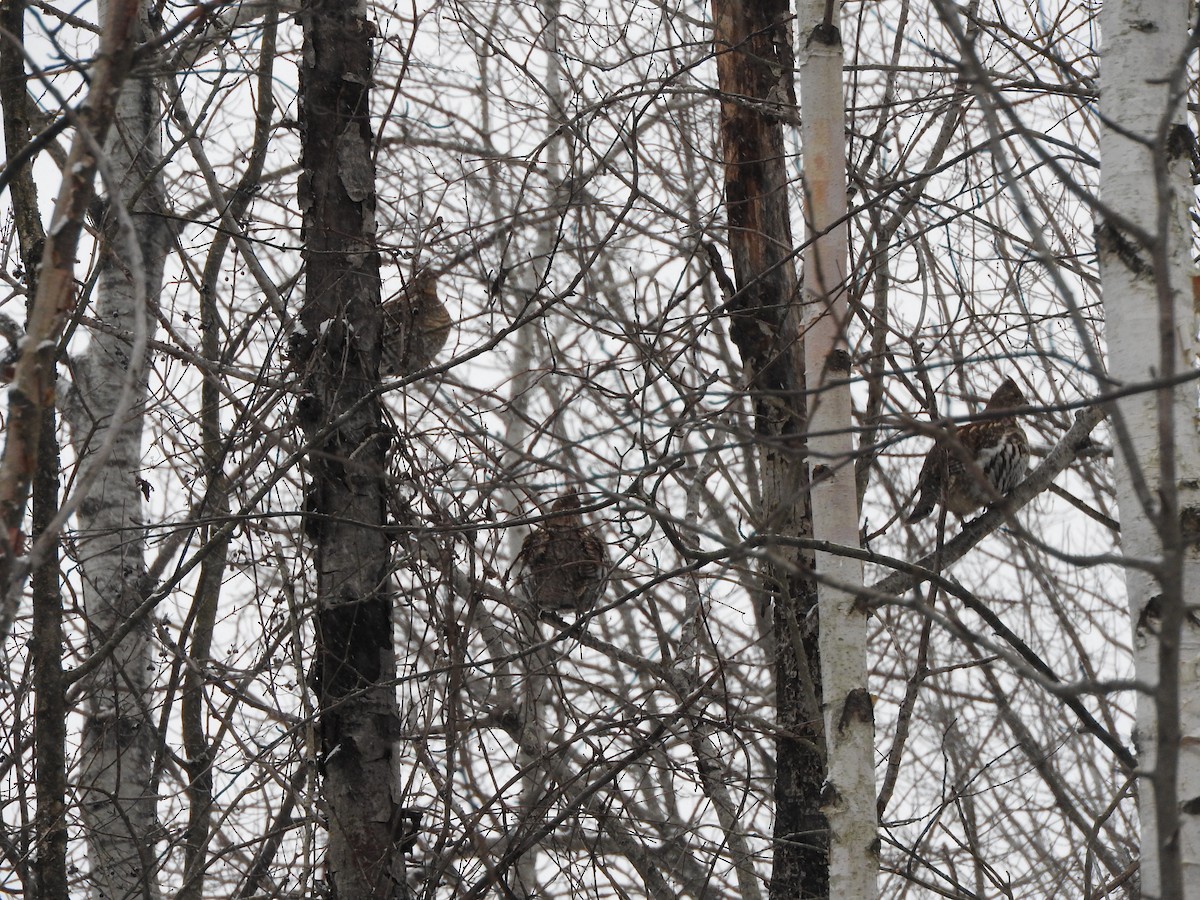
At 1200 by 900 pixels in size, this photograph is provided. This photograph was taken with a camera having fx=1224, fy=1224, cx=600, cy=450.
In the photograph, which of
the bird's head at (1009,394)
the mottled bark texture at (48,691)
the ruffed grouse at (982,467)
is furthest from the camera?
the bird's head at (1009,394)

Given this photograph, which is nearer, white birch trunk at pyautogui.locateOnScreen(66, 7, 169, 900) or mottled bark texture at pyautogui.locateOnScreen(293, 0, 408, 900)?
mottled bark texture at pyautogui.locateOnScreen(293, 0, 408, 900)

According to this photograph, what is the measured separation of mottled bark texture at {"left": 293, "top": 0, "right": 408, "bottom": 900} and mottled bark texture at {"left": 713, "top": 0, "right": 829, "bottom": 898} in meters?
1.20

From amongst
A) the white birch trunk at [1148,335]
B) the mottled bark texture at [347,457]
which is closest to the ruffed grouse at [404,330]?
the mottled bark texture at [347,457]

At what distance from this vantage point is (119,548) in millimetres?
4016

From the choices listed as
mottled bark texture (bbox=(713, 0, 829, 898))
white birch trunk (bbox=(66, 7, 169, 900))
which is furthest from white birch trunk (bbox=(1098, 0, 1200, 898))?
white birch trunk (bbox=(66, 7, 169, 900))

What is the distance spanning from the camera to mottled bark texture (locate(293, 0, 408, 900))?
342cm

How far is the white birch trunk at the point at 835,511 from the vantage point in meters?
2.75

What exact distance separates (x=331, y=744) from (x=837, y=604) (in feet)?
4.99

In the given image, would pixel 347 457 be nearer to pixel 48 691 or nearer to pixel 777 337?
pixel 48 691

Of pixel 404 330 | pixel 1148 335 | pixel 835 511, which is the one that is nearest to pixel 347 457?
pixel 404 330

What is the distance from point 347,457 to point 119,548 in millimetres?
969

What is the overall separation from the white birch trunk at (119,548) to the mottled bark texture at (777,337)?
2.05m

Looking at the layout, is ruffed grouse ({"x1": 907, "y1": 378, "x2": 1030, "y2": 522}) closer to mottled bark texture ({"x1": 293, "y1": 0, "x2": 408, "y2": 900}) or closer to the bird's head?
the bird's head

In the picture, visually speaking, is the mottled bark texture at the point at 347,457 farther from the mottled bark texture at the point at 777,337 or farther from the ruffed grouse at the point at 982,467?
the ruffed grouse at the point at 982,467
